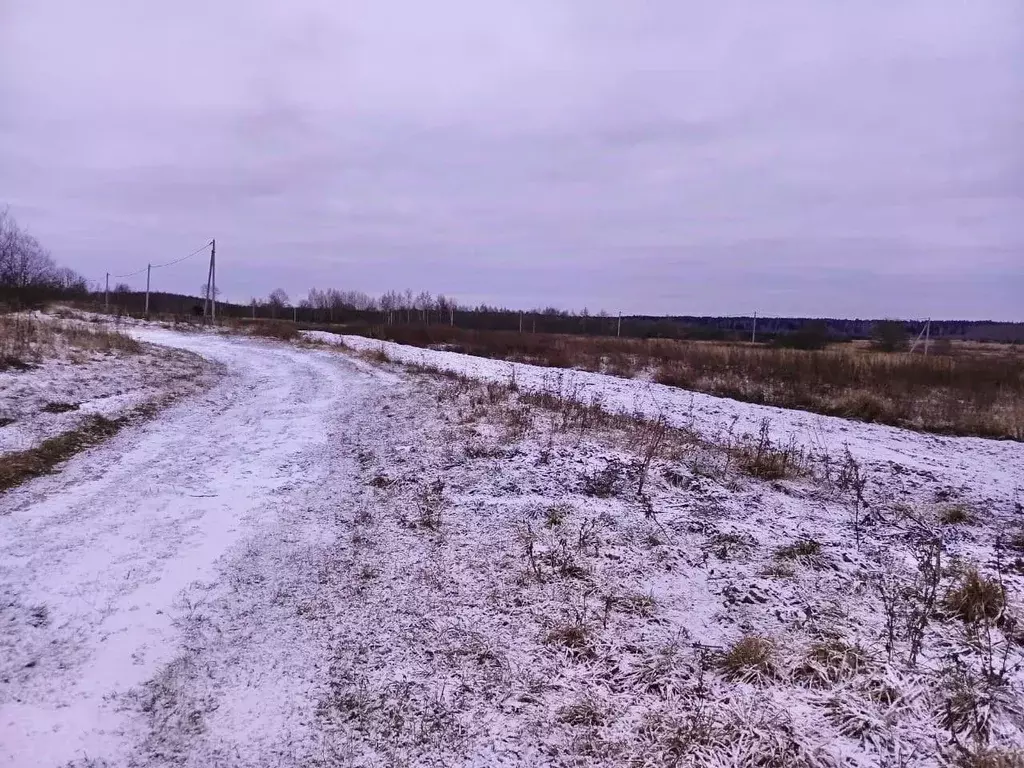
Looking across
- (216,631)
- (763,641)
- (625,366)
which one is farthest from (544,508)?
(625,366)

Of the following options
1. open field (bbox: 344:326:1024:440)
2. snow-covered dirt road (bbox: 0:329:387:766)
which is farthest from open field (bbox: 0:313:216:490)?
open field (bbox: 344:326:1024:440)

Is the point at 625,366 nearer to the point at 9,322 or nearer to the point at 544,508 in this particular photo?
the point at 544,508

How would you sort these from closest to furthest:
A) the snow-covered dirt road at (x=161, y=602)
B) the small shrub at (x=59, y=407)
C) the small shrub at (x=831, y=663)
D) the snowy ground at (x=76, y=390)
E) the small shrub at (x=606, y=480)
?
the snow-covered dirt road at (x=161, y=602)
the small shrub at (x=831, y=663)
the small shrub at (x=606, y=480)
the snowy ground at (x=76, y=390)
the small shrub at (x=59, y=407)

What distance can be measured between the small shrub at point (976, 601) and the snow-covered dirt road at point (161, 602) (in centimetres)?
390

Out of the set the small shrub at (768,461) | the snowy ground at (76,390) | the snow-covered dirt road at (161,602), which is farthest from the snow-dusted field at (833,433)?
the snowy ground at (76,390)

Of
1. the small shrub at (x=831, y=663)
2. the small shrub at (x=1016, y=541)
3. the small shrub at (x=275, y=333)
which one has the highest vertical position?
the small shrub at (x=275, y=333)

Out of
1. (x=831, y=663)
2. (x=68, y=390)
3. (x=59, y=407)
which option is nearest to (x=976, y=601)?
(x=831, y=663)

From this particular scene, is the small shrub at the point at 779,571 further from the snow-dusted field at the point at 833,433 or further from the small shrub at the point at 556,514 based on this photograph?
the snow-dusted field at the point at 833,433

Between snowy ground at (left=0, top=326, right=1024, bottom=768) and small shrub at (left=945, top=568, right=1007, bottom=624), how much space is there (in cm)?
4

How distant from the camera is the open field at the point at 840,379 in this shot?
12570 millimetres

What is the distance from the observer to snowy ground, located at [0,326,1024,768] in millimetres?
2713

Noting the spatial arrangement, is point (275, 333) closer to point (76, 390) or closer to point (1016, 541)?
point (76, 390)

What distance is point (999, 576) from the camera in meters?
4.16

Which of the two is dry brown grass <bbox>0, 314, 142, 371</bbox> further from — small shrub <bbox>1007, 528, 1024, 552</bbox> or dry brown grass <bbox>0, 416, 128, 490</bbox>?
small shrub <bbox>1007, 528, 1024, 552</bbox>
